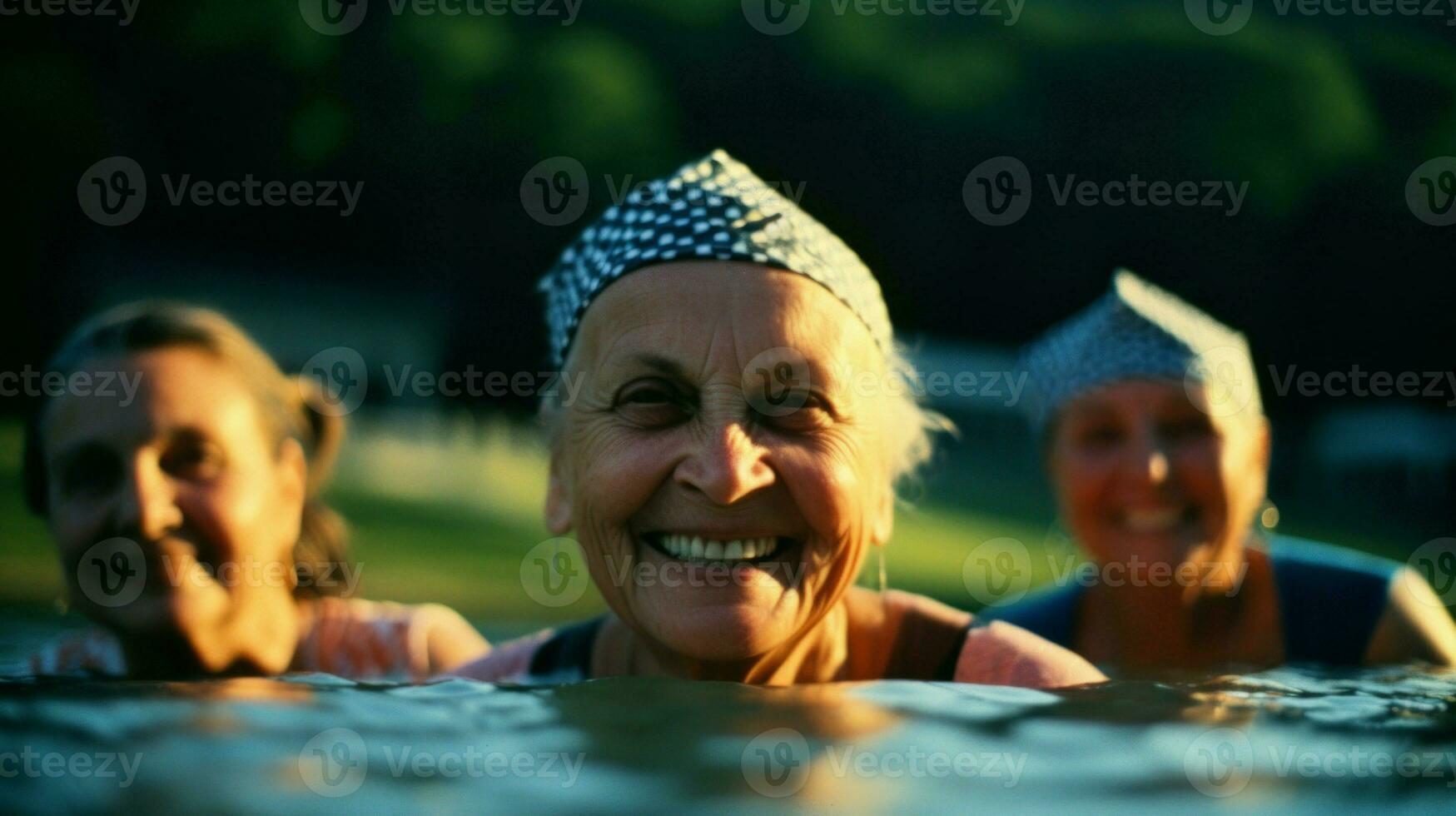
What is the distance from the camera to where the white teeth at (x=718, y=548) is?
2.37 metres

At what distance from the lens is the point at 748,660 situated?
2.50 metres

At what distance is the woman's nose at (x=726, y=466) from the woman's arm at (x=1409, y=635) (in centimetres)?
254

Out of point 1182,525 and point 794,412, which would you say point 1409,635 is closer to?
point 1182,525

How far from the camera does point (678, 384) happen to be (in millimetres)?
2420

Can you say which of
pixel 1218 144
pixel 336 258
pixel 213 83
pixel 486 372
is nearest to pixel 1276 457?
pixel 1218 144

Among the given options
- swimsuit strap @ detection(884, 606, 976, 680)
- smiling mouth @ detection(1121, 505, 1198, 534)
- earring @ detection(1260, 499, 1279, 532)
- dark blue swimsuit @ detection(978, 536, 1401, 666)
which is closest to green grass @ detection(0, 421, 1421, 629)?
earring @ detection(1260, 499, 1279, 532)

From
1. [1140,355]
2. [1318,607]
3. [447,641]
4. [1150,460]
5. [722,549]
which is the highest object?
[1140,355]

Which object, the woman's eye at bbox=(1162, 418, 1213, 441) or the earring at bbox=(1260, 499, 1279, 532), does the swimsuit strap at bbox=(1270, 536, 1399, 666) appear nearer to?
the earring at bbox=(1260, 499, 1279, 532)

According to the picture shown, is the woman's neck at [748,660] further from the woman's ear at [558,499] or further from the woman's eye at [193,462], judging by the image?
the woman's eye at [193,462]

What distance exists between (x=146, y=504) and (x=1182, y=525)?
2.86m

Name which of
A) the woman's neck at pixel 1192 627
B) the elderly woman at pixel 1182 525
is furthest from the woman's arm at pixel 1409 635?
the woman's neck at pixel 1192 627

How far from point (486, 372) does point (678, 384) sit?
7.36 metres

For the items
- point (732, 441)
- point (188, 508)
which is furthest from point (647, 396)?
point (188, 508)

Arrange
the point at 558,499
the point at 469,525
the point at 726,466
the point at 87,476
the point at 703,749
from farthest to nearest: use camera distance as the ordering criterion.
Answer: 1. the point at 469,525
2. the point at 87,476
3. the point at 558,499
4. the point at 726,466
5. the point at 703,749
